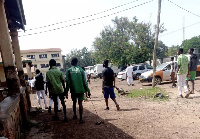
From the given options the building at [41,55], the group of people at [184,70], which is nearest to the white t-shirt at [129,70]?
the group of people at [184,70]

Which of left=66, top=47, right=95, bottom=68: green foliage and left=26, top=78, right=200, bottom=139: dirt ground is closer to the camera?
left=26, top=78, right=200, bottom=139: dirt ground

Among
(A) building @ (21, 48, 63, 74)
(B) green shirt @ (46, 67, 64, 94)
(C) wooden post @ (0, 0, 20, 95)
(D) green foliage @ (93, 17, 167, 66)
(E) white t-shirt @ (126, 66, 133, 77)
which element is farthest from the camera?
(A) building @ (21, 48, 63, 74)

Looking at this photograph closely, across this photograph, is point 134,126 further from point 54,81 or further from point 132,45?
point 132,45

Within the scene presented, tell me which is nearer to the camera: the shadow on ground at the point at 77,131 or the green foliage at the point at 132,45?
the shadow on ground at the point at 77,131

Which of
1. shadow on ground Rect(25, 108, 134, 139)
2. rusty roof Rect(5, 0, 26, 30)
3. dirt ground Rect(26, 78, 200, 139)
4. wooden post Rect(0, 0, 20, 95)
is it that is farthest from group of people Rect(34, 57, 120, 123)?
rusty roof Rect(5, 0, 26, 30)

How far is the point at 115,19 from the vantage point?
35844 mm

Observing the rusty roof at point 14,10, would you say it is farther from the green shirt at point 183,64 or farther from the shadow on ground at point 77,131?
the green shirt at point 183,64

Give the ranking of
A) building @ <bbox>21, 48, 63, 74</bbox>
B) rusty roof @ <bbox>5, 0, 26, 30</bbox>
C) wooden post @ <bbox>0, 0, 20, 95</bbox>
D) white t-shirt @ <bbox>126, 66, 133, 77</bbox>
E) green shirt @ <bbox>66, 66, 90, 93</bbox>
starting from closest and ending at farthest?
wooden post @ <bbox>0, 0, 20, 95</bbox> < green shirt @ <bbox>66, 66, 90, 93</bbox> < rusty roof @ <bbox>5, 0, 26, 30</bbox> < white t-shirt @ <bbox>126, 66, 133, 77</bbox> < building @ <bbox>21, 48, 63, 74</bbox>

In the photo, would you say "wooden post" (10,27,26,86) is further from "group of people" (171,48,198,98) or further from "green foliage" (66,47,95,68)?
"green foliage" (66,47,95,68)

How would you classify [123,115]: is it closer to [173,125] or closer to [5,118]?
[173,125]

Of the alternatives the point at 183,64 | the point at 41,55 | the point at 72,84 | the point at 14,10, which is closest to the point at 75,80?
the point at 72,84

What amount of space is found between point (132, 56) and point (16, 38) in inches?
887

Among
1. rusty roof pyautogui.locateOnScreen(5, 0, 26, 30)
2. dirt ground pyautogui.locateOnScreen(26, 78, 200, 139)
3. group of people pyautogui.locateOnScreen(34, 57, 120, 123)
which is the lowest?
dirt ground pyautogui.locateOnScreen(26, 78, 200, 139)

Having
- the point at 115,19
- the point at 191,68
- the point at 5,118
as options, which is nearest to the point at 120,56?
the point at 115,19
